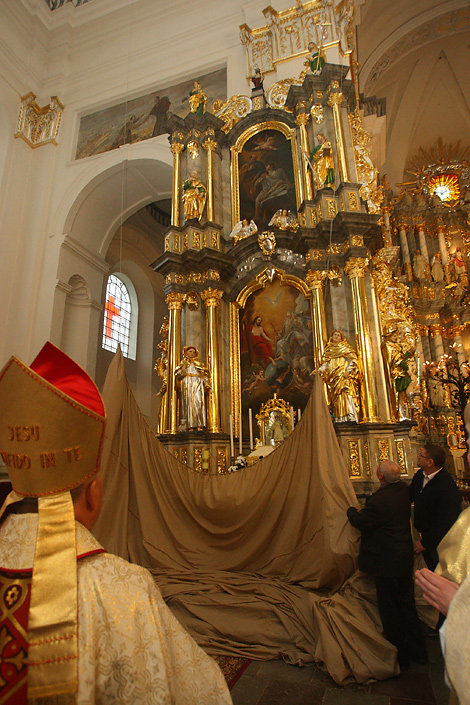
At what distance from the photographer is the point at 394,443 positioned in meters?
6.35

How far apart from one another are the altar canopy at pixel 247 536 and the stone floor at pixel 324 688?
0.60 feet

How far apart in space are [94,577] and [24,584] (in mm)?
152

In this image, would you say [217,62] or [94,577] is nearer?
[94,577]

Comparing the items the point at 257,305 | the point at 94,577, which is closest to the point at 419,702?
the point at 94,577

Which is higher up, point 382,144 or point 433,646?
point 382,144

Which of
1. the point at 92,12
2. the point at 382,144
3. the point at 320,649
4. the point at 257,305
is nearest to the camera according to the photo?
the point at 320,649

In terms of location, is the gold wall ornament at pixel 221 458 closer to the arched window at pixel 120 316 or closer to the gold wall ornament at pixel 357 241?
the gold wall ornament at pixel 357 241

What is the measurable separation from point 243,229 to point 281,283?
1.28m

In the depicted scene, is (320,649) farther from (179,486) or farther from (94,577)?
(94,577)

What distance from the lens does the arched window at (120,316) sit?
13211mm

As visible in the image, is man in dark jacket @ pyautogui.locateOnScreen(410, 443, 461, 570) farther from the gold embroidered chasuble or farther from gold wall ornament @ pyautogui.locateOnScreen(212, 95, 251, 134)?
gold wall ornament @ pyautogui.locateOnScreen(212, 95, 251, 134)

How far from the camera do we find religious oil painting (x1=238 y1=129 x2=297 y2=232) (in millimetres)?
8461

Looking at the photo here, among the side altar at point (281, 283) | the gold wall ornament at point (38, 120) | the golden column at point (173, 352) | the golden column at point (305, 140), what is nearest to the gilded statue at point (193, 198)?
the side altar at point (281, 283)

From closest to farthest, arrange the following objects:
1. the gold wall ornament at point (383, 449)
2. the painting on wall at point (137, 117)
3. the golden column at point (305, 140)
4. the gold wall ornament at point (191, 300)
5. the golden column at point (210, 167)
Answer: the gold wall ornament at point (383, 449) → the golden column at point (305, 140) → the gold wall ornament at point (191, 300) → the golden column at point (210, 167) → the painting on wall at point (137, 117)
